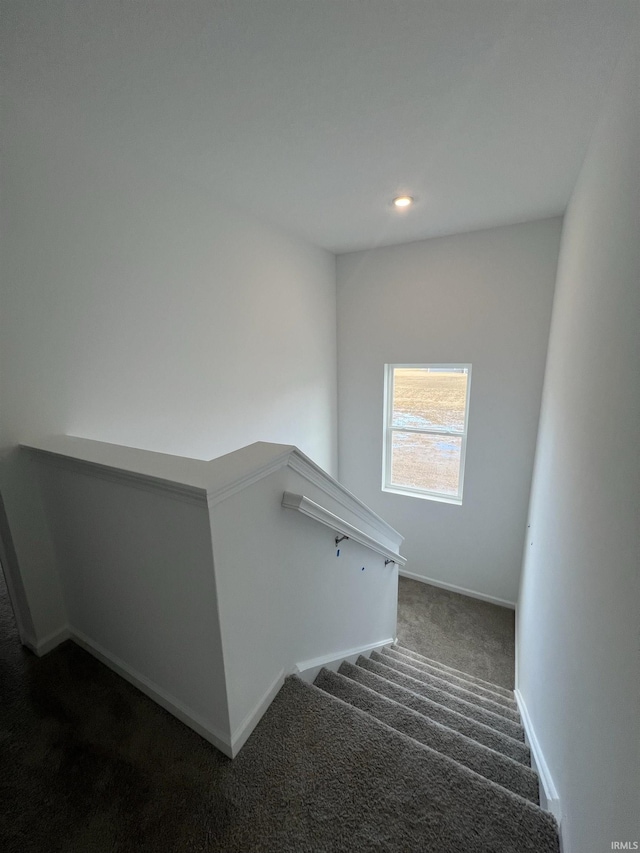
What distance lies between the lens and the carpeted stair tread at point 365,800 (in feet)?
3.42

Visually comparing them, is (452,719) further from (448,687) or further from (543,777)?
(448,687)

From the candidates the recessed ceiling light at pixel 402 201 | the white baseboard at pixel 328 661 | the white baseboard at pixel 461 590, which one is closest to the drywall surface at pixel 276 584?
the white baseboard at pixel 328 661

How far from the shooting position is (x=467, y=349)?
11.5 ft

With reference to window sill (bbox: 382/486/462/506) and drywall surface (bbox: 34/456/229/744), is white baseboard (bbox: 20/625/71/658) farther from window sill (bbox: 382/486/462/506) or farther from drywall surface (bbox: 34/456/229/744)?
window sill (bbox: 382/486/462/506)

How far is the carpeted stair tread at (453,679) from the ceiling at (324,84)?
3.34 m

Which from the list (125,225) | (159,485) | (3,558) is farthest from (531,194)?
(3,558)

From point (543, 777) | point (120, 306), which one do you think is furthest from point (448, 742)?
point (120, 306)

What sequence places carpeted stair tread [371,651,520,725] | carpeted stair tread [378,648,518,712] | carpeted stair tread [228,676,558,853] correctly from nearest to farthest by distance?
1. carpeted stair tread [228,676,558,853]
2. carpeted stair tread [371,651,520,725]
3. carpeted stair tread [378,648,518,712]

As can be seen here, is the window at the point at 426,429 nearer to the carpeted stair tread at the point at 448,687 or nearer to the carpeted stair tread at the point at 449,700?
the carpeted stair tread at the point at 448,687

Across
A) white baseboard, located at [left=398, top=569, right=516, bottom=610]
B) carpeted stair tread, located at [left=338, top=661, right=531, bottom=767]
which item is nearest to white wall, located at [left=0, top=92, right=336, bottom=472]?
carpeted stair tread, located at [left=338, top=661, right=531, bottom=767]

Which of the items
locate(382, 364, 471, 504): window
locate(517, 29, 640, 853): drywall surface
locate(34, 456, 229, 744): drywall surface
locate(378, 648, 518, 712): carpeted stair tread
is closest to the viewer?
locate(517, 29, 640, 853): drywall surface

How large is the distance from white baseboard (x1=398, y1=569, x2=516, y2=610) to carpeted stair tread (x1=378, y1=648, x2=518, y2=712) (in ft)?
3.92

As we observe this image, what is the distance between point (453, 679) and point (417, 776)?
1.76 metres

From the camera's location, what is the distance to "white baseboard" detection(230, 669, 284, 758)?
1271 millimetres
